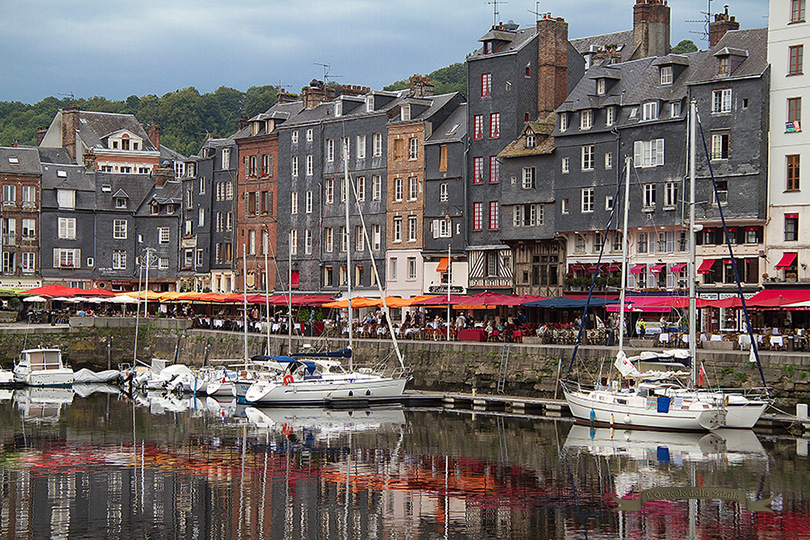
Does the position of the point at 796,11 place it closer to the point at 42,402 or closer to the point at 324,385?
the point at 324,385

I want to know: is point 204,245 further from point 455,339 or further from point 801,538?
point 801,538

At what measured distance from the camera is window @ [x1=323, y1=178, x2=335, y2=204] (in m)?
81.6

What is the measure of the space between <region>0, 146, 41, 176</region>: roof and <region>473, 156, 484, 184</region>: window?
37.9m

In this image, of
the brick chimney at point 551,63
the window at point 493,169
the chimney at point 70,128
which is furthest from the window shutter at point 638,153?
the chimney at point 70,128

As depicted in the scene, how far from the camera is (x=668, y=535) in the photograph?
95.6 feet

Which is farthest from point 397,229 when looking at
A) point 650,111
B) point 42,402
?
point 42,402

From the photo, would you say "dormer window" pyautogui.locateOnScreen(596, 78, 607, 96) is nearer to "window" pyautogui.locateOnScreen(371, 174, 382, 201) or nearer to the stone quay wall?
"window" pyautogui.locateOnScreen(371, 174, 382, 201)

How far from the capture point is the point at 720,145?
59750mm

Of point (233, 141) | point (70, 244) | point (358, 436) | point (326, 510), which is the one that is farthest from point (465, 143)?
point (326, 510)

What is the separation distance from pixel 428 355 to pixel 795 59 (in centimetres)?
2258

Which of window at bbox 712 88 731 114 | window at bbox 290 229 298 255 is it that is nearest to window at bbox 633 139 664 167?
window at bbox 712 88 731 114

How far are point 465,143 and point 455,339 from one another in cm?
1569

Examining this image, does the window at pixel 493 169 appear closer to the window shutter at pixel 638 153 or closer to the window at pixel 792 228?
the window shutter at pixel 638 153

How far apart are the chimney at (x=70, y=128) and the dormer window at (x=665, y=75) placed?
6201cm
